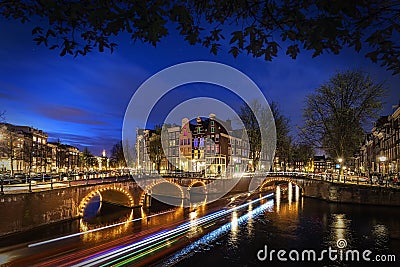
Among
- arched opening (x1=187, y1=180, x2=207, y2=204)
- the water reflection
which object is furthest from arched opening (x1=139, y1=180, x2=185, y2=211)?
the water reflection

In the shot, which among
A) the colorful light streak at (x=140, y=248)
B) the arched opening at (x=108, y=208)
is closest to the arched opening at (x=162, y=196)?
the arched opening at (x=108, y=208)

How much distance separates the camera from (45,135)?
434 ft

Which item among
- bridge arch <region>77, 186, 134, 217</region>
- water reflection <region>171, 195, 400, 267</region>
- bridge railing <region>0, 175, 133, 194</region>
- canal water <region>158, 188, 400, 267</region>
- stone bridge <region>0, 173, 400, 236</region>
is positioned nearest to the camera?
canal water <region>158, 188, 400, 267</region>

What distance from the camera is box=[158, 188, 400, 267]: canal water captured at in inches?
708

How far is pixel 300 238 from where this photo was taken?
23.0m

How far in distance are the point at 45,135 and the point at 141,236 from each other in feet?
420

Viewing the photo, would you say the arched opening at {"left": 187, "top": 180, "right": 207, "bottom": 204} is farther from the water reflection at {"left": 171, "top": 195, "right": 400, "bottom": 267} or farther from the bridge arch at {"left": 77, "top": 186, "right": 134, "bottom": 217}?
the water reflection at {"left": 171, "top": 195, "right": 400, "bottom": 267}

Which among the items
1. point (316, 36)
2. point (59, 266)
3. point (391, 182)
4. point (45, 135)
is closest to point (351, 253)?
point (59, 266)

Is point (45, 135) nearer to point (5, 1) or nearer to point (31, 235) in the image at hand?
point (31, 235)

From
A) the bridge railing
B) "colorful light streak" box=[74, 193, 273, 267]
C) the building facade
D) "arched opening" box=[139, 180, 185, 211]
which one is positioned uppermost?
the building facade

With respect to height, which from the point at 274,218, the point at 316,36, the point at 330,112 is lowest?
the point at 274,218

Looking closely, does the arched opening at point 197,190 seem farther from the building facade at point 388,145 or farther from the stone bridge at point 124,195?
the building facade at point 388,145

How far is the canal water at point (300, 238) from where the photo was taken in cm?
1798

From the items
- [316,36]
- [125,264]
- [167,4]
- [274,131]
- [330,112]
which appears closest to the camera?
[316,36]
